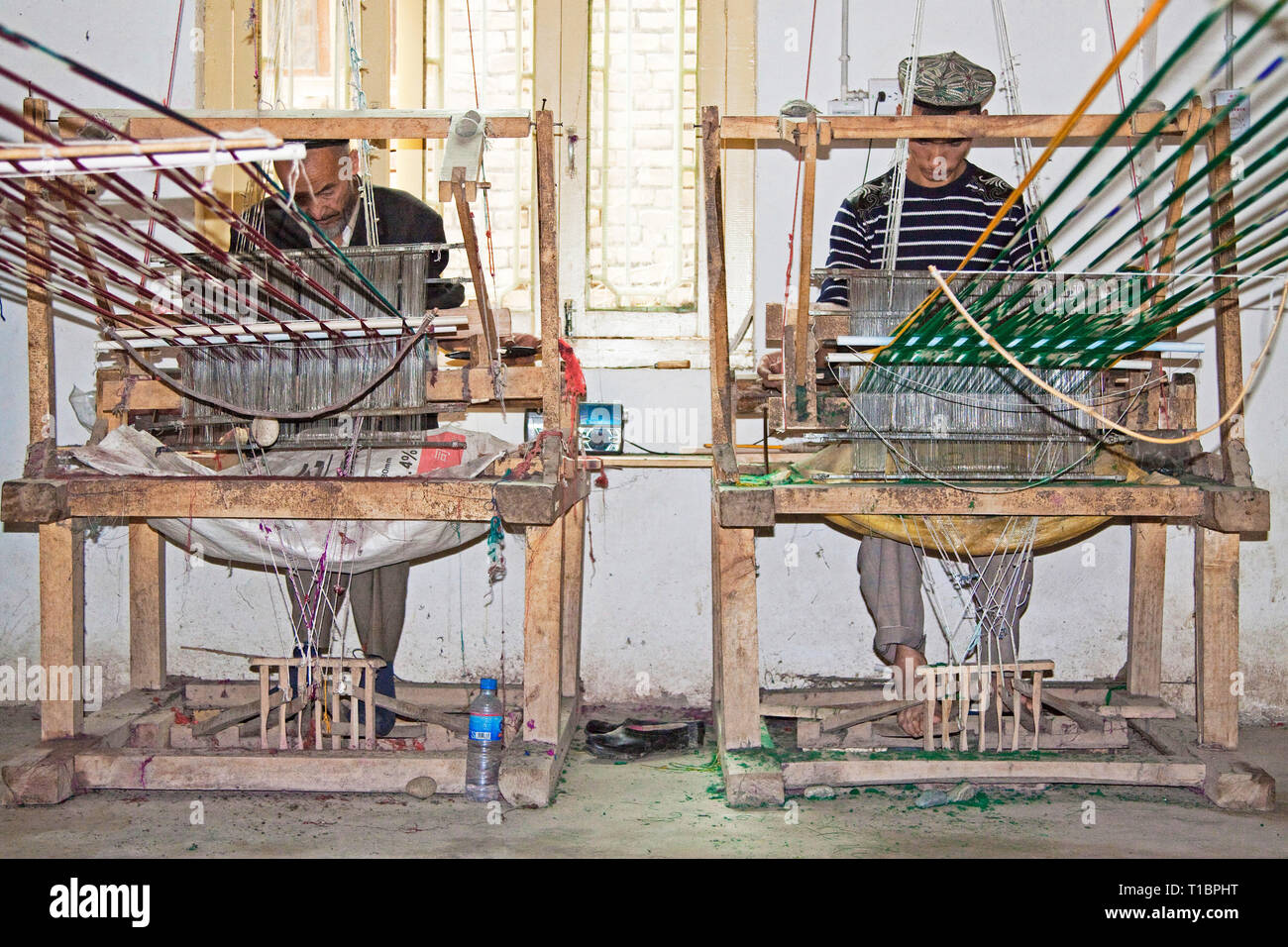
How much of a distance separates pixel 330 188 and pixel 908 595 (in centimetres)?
231

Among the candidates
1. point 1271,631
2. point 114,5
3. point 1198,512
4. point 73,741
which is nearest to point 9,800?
point 73,741

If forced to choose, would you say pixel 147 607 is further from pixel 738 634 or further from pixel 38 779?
pixel 738 634

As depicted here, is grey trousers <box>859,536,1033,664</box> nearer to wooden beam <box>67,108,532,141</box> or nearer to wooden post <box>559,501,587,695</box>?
wooden post <box>559,501,587,695</box>

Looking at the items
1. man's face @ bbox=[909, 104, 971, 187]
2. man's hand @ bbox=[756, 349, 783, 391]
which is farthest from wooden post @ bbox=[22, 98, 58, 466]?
man's face @ bbox=[909, 104, 971, 187]

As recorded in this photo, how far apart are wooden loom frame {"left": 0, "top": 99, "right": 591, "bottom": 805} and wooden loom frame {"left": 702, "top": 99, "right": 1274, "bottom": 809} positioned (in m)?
0.47

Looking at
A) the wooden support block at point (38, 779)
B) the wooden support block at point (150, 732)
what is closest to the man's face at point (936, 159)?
the wooden support block at point (150, 732)

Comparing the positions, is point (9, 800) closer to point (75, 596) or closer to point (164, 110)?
point (75, 596)

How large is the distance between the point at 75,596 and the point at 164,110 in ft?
5.86

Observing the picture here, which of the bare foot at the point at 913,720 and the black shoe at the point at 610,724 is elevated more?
the bare foot at the point at 913,720

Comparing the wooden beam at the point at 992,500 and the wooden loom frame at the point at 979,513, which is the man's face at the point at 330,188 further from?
the wooden beam at the point at 992,500

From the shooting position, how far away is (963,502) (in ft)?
9.32

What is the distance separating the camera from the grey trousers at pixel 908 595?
10.9 ft

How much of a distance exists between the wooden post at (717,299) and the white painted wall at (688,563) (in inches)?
39.5

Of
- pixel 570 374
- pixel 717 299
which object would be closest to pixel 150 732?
pixel 570 374
